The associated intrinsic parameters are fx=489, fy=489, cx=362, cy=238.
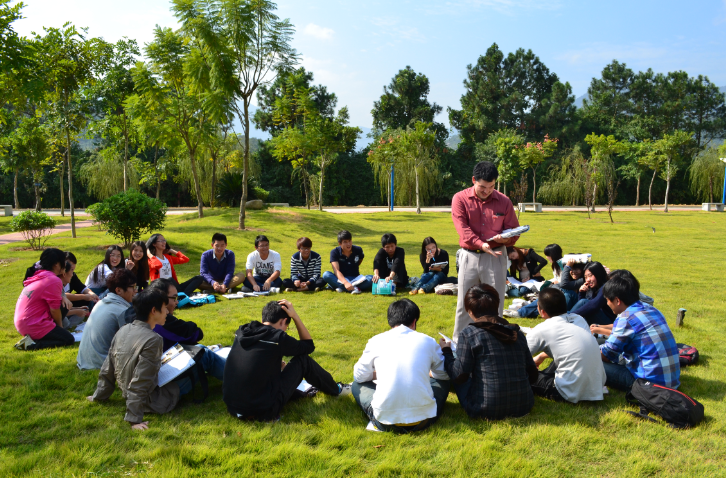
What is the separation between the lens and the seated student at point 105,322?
4.41 m

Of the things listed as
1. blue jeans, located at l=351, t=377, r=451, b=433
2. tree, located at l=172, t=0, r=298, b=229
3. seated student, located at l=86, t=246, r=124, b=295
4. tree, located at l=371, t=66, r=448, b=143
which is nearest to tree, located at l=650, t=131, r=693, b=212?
tree, located at l=371, t=66, r=448, b=143

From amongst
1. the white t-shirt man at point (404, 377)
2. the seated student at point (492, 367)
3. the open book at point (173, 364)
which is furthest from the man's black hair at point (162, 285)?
the seated student at point (492, 367)

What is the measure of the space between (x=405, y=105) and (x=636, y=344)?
40.3 metres

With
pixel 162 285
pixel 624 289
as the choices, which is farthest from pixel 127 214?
pixel 624 289

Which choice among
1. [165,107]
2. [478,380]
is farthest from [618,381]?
[165,107]

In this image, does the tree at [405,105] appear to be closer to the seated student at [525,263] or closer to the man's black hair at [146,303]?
the seated student at [525,263]

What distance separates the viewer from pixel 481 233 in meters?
4.95

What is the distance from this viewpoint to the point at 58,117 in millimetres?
13625

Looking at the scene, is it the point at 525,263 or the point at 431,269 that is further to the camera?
the point at 525,263

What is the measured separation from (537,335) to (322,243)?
37.2ft

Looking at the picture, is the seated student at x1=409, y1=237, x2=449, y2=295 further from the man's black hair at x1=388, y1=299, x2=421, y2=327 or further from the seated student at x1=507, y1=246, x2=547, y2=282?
the man's black hair at x1=388, y1=299, x2=421, y2=327

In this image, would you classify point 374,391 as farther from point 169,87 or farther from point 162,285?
point 169,87

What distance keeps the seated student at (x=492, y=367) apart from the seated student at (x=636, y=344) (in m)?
0.89

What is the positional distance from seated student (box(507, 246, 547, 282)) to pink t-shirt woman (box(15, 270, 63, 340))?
630 cm
